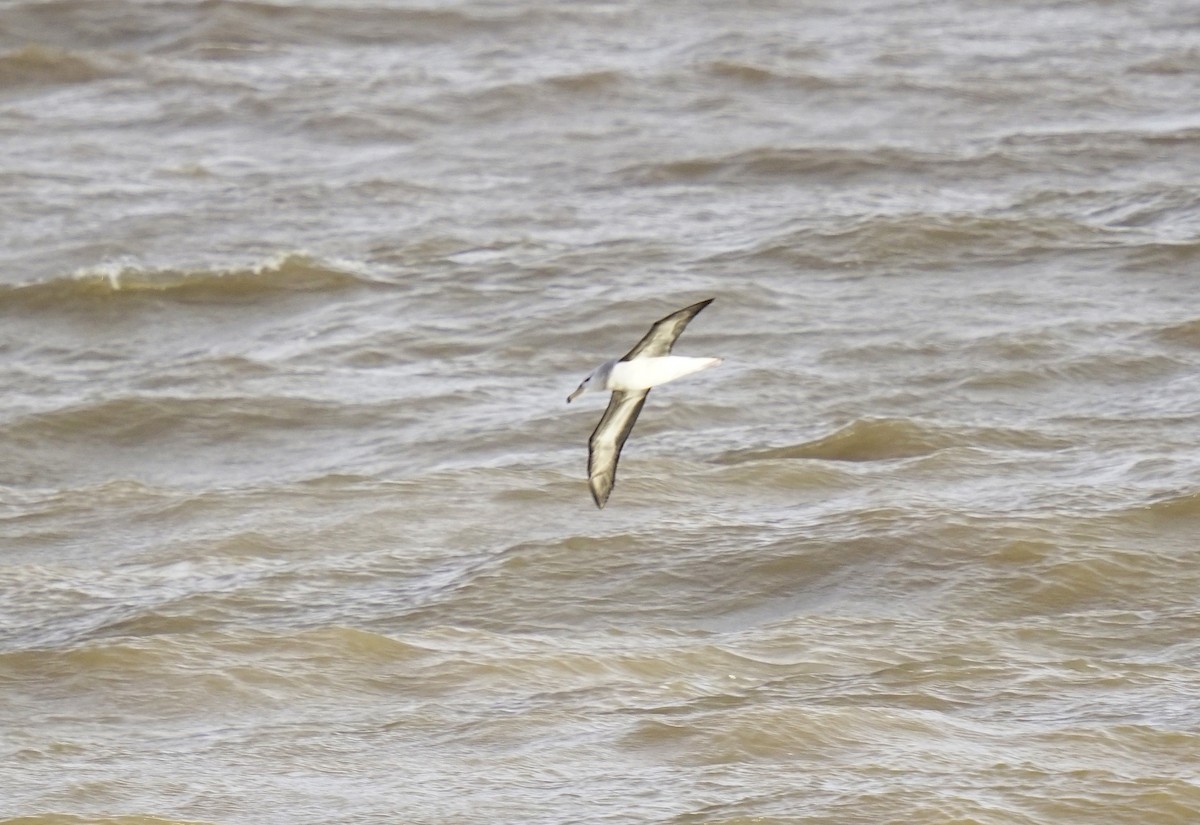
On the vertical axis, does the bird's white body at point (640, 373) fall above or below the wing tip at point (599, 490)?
above

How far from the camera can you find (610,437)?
6.83 metres

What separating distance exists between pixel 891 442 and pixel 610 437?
297cm

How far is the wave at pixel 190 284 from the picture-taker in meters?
12.3

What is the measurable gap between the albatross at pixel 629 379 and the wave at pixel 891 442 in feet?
8.89

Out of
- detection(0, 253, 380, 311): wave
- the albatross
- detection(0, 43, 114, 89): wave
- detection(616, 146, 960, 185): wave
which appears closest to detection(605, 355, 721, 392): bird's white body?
the albatross

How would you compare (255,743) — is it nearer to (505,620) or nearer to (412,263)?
(505,620)

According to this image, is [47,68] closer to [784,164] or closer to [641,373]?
[784,164]

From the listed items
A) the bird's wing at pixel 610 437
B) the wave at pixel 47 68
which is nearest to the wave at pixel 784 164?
Answer: the wave at pixel 47 68

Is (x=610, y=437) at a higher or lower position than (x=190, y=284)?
higher

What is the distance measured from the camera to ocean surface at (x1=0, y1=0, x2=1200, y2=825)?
21.4 ft

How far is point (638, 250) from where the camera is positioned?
41.1 feet

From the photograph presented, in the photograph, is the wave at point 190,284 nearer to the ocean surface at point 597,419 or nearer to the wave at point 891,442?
the ocean surface at point 597,419

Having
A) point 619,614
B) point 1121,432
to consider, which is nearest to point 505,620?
point 619,614

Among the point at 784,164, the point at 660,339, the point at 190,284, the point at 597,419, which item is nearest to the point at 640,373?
the point at 660,339
